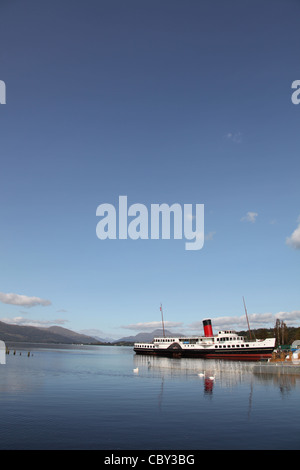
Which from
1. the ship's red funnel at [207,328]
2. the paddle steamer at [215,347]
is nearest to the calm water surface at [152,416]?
the paddle steamer at [215,347]

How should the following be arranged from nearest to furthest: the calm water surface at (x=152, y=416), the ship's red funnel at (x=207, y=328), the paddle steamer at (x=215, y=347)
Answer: the calm water surface at (x=152, y=416), the paddle steamer at (x=215, y=347), the ship's red funnel at (x=207, y=328)

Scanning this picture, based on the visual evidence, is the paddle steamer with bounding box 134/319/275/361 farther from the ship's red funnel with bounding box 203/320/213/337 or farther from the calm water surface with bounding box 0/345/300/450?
the calm water surface with bounding box 0/345/300/450

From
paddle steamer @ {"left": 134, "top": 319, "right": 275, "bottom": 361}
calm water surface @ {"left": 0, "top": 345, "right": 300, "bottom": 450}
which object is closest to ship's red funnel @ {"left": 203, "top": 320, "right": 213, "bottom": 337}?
paddle steamer @ {"left": 134, "top": 319, "right": 275, "bottom": 361}

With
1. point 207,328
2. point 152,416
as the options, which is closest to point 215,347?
point 207,328

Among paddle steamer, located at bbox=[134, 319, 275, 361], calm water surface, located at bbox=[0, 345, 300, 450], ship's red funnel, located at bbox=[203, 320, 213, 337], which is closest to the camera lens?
calm water surface, located at bbox=[0, 345, 300, 450]

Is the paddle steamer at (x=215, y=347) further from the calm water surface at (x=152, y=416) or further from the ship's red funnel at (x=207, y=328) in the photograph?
the calm water surface at (x=152, y=416)

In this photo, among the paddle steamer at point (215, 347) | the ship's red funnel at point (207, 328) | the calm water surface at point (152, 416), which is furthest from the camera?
the ship's red funnel at point (207, 328)

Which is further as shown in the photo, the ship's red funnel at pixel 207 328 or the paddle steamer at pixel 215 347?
the ship's red funnel at pixel 207 328

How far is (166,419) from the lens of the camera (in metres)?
28.6

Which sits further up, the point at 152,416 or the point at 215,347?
the point at 152,416

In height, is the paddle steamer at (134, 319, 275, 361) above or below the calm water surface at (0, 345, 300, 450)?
below

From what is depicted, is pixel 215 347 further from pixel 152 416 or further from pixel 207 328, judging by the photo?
pixel 152 416

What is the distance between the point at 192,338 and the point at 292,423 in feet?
272
